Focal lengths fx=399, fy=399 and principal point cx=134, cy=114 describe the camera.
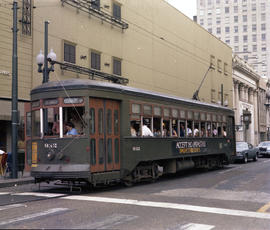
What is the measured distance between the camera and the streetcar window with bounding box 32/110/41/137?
11672 mm

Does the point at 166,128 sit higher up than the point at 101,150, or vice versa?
the point at 166,128

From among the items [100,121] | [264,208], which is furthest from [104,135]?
[264,208]

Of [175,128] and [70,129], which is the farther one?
[175,128]

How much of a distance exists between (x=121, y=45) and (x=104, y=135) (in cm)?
1697

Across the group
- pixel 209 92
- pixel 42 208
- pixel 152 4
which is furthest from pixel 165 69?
pixel 42 208

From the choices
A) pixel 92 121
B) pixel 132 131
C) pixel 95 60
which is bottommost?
pixel 132 131

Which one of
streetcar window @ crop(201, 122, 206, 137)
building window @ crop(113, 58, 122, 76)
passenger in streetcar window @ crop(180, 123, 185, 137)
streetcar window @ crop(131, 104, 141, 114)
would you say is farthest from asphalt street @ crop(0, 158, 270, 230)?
building window @ crop(113, 58, 122, 76)

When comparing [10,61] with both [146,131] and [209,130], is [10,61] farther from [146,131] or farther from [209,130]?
[209,130]

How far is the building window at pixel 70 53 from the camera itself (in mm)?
22594

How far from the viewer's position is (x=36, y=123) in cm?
1177

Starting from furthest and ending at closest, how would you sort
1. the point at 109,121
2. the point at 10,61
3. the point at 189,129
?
the point at 10,61, the point at 189,129, the point at 109,121

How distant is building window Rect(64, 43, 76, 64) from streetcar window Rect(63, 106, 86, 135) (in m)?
11.7

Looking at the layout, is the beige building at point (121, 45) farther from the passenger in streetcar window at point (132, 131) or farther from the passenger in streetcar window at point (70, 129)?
the passenger in streetcar window at point (70, 129)

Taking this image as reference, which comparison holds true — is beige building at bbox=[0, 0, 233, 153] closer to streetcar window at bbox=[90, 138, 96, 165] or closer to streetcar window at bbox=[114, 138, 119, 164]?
streetcar window at bbox=[114, 138, 119, 164]
